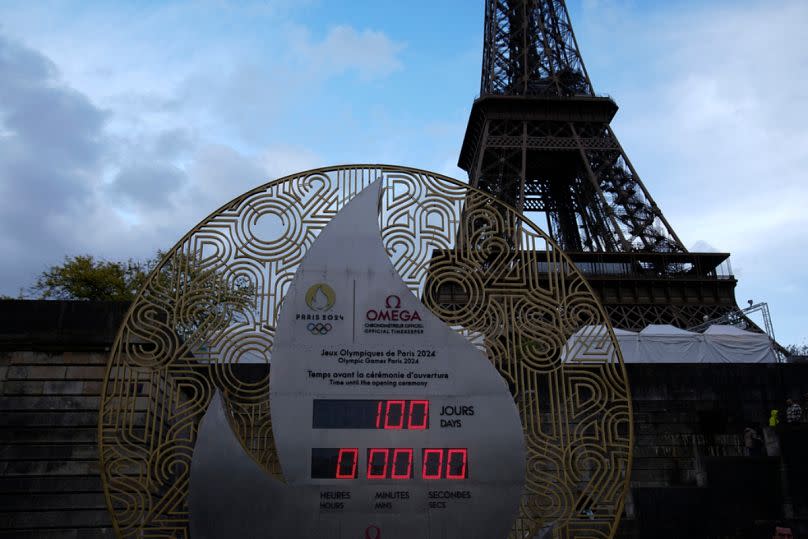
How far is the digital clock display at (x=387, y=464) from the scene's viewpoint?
7.68 metres

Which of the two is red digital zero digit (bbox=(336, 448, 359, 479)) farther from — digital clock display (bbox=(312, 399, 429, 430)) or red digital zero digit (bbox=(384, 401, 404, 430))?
red digital zero digit (bbox=(384, 401, 404, 430))

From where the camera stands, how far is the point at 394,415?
791cm

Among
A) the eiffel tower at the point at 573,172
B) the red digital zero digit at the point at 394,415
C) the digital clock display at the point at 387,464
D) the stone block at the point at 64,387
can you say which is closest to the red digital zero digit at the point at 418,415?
the red digital zero digit at the point at 394,415

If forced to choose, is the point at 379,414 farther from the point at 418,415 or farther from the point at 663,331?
the point at 663,331

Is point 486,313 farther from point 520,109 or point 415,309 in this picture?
point 520,109

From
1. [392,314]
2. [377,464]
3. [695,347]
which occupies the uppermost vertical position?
[695,347]

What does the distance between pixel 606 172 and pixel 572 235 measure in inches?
202

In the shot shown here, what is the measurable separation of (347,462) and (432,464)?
1.06m

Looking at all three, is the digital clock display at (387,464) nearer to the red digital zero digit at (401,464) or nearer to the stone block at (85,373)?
the red digital zero digit at (401,464)

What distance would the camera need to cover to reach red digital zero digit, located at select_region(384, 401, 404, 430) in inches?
309

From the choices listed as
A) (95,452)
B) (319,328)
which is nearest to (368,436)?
(319,328)

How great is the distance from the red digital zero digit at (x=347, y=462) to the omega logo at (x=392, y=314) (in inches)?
68.3

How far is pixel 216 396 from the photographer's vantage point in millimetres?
8008

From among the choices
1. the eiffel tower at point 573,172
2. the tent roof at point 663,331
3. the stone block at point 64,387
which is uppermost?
the eiffel tower at point 573,172
